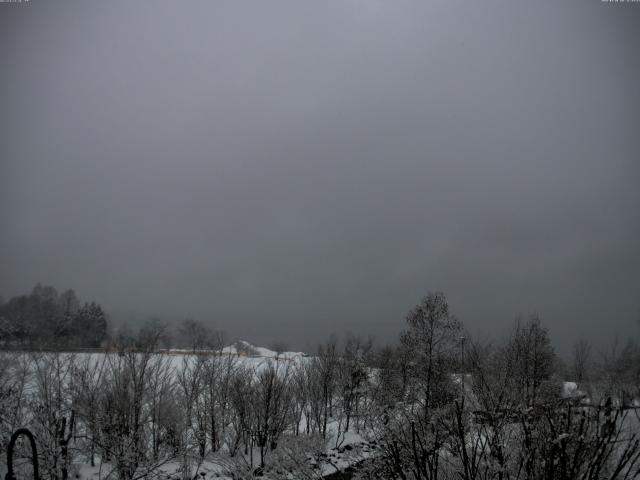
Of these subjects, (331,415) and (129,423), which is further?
(331,415)

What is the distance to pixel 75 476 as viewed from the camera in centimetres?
1945

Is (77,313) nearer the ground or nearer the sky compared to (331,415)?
nearer the sky

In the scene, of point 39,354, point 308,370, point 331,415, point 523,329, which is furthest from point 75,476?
point 523,329

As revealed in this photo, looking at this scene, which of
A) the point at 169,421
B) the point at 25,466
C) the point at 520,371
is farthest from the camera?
the point at 520,371

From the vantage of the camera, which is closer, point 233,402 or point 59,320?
point 233,402

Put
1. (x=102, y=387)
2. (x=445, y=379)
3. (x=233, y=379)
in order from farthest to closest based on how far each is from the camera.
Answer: (x=445, y=379)
(x=233, y=379)
(x=102, y=387)

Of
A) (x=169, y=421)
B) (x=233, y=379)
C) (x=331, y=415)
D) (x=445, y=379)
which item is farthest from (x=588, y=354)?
(x=169, y=421)

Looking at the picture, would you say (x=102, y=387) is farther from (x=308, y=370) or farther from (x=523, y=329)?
(x=523, y=329)

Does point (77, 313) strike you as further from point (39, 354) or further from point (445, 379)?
point (445, 379)

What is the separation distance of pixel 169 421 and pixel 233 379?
15.9 ft

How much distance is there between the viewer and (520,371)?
30844mm

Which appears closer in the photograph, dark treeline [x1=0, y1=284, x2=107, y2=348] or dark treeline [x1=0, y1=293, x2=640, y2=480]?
dark treeline [x1=0, y1=293, x2=640, y2=480]

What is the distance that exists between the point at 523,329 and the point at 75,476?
35.4m

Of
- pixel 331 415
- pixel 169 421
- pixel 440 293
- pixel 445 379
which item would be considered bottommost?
pixel 331 415
